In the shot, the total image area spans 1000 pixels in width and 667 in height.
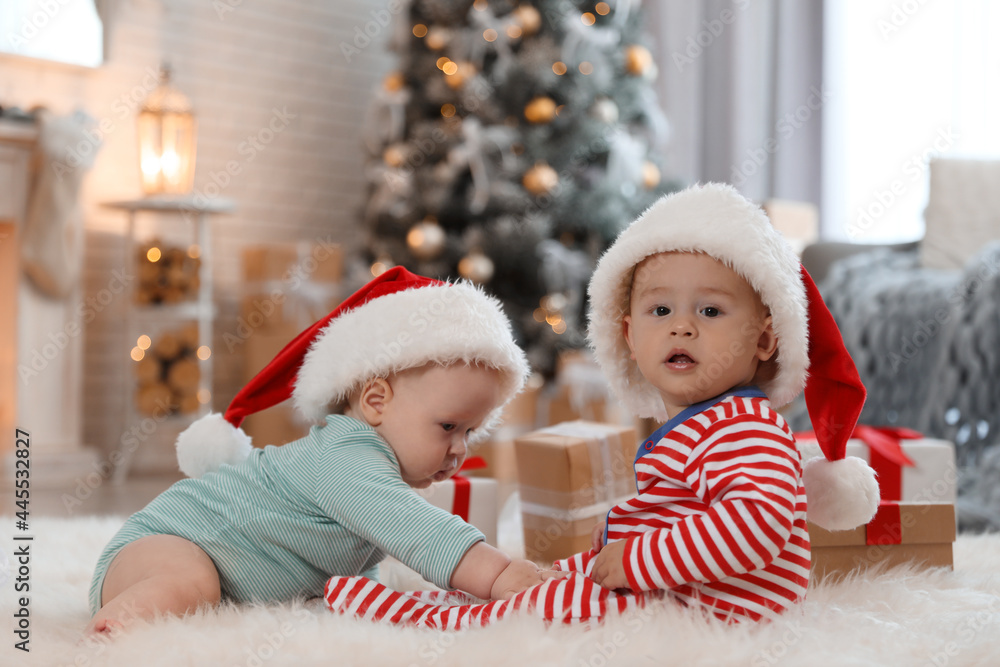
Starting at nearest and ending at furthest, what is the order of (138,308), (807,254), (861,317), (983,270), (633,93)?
(983,270) < (861,317) < (807,254) < (138,308) < (633,93)

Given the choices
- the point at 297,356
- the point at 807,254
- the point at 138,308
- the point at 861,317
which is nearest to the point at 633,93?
the point at 807,254

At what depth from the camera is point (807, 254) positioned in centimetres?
261

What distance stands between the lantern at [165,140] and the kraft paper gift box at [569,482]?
1.97 meters

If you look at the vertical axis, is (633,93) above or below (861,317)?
above

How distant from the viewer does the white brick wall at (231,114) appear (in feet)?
10.00

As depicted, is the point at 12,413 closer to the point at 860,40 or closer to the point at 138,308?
the point at 138,308

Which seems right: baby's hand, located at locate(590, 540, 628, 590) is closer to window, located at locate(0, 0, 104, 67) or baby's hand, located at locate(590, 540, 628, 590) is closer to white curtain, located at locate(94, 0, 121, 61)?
window, located at locate(0, 0, 104, 67)

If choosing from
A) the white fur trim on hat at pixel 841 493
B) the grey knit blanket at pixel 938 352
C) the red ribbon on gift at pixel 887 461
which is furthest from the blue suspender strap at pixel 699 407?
the grey knit blanket at pixel 938 352

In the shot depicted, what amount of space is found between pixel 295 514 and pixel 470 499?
349mm

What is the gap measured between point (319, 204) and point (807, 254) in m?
2.07

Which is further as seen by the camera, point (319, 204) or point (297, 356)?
point (319, 204)

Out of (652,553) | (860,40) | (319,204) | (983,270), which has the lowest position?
(652,553)

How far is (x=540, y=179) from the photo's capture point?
292cm

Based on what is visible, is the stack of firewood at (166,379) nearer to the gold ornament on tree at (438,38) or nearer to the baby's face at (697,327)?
the gold ornament on tree at (438,38)
